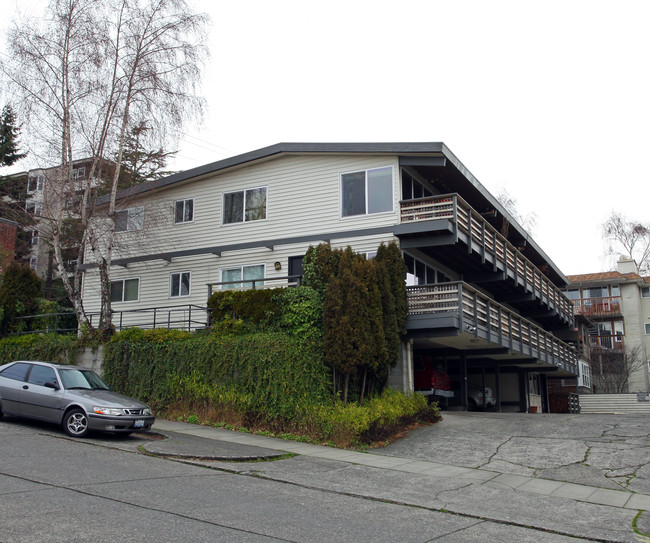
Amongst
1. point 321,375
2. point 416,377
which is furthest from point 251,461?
point 416,377

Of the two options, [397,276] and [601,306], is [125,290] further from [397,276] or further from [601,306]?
[601,306]

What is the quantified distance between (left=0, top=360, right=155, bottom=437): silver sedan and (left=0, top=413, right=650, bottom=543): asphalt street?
14.1 inches

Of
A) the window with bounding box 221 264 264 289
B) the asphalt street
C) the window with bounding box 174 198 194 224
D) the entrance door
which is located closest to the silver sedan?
the asphalt street

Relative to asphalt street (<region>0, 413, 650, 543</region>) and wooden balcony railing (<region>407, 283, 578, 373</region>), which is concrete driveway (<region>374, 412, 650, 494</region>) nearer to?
asphalt street (<region>0, 413, 650, 543</region>)

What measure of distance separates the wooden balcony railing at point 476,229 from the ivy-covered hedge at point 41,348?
10.9m

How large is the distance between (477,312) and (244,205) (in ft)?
29.4

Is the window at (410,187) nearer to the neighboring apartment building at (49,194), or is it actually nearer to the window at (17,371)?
the neighboring apartment building at (49,194)

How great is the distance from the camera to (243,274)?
22.5m

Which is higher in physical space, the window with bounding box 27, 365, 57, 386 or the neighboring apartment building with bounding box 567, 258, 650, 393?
the neighboring apartment building with bounding box 567, 258, 650, 393

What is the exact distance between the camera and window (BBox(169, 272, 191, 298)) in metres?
23.6

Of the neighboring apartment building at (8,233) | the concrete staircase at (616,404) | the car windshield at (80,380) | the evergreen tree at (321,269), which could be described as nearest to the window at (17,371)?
the car windshield at (80,380)

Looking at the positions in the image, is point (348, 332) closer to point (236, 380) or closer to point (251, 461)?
point (236, 380)

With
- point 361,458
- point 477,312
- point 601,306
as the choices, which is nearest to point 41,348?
point 361,458

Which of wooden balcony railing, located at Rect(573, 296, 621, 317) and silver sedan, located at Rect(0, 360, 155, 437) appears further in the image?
wooden balcony railing, located at Rect(573, 296, 621, 317)
